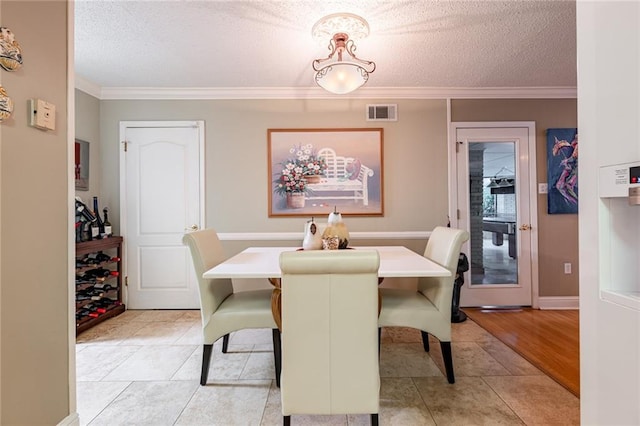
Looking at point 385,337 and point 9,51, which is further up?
point 9,51

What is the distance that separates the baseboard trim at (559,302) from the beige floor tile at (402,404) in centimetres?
228

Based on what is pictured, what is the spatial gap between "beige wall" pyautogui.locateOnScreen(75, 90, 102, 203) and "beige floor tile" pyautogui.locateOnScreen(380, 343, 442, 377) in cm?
322

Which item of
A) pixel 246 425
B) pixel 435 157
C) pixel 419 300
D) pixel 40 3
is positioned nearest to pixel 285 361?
pixel 246 425

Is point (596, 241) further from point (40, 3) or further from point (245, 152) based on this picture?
point (245, 152)

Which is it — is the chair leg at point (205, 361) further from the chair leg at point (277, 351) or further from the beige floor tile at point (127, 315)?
the beige floor tile at point (127, 315)

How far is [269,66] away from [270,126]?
675 mm

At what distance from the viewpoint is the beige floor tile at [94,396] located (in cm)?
161

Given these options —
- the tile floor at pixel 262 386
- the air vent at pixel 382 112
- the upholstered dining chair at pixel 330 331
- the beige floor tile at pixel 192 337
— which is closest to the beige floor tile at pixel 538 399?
the tile floor at pixel 262 386

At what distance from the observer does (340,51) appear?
2.05 meters

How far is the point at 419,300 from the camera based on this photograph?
6.43 feet

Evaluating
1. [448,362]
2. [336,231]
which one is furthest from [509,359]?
[336,231]

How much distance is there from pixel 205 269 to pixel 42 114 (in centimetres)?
106

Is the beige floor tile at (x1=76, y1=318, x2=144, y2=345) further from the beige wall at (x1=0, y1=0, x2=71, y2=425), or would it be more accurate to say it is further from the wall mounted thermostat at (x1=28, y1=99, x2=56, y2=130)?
the wall mounted thermostat at (x1=28, y1=99, x2=56, y2=130)

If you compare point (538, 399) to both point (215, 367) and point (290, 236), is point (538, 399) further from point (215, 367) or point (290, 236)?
point (290, 236)
